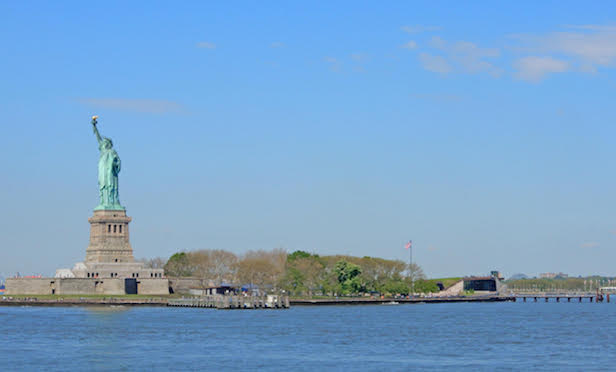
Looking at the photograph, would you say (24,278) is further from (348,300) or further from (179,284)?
(348,300)

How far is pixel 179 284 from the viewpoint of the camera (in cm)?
18475

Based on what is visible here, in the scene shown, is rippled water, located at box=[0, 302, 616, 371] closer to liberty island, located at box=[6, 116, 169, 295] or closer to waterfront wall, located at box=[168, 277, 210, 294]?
liberty island, located at box=[6, 116, 169, 295]

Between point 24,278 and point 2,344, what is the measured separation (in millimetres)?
88171

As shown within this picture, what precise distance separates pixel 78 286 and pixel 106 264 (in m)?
5.50

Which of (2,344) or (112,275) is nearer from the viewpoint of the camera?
(2,344)

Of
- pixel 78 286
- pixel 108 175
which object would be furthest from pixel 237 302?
pixel 108 175

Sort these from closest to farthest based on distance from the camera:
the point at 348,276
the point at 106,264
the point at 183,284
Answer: the point at 106,264, the point at 183,284, the point at 348,276

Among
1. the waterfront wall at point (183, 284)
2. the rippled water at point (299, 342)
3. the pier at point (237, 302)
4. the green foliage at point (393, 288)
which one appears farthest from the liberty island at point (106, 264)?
the green foliage at point (393, 288)

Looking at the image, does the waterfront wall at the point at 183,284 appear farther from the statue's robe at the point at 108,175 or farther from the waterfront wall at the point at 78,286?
the statue's robe at the point at 108,175

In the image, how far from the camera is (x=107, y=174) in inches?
6821

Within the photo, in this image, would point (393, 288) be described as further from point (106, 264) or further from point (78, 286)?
point (78, 286)

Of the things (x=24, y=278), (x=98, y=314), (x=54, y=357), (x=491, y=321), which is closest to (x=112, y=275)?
(x=24, y=278)

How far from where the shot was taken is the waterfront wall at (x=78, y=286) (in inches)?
6629

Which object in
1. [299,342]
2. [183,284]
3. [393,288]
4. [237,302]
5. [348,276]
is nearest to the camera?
[299,342]
